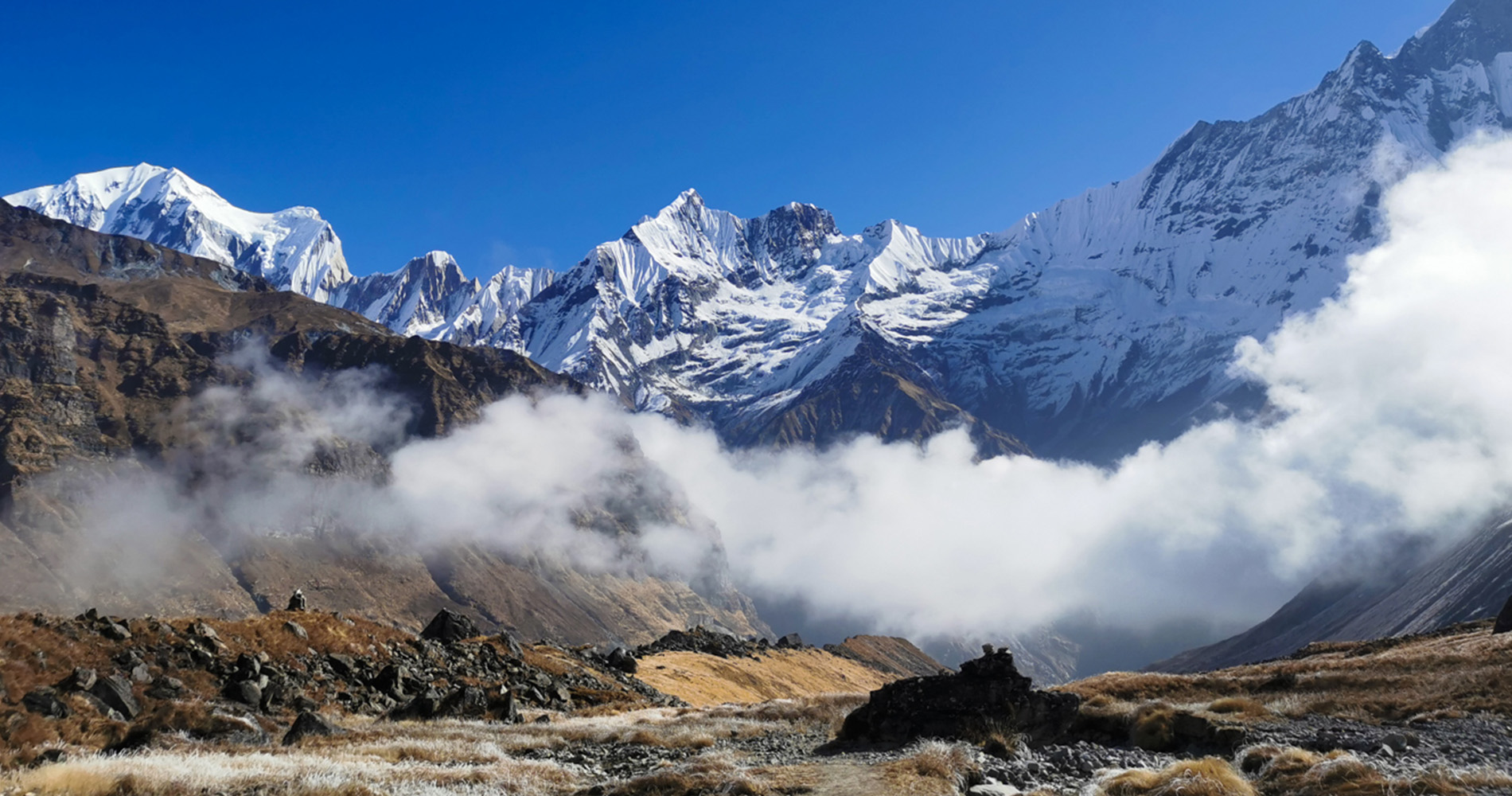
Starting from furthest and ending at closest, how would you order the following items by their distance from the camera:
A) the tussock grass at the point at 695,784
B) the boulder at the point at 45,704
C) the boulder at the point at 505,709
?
1. the boulder at the point at 505,709
2. the boulder at the point at 45,704
3. the tussock grass at the point at 695,784

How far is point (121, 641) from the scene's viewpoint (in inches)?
1091

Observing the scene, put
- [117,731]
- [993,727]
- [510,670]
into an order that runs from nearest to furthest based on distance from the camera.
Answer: [117,731] → [993,727] → [510,670]

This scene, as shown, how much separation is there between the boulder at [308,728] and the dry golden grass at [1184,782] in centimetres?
1931

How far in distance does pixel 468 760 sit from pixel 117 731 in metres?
7.58

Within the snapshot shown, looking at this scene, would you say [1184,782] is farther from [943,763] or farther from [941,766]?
[943,763]

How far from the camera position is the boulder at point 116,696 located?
22.1 metres

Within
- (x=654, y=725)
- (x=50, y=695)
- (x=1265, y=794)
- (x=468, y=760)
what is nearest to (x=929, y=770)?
(x=1265, y=794)

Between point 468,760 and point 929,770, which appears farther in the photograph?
point 468,760

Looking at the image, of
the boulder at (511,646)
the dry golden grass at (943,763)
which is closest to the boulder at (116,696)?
the dry golden grass at (943,763)

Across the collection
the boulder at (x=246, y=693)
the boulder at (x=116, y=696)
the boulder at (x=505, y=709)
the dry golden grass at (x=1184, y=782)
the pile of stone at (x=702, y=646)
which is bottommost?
the pile of stone at (x=702, y=646)

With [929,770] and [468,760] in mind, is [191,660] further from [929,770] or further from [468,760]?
[929,770]

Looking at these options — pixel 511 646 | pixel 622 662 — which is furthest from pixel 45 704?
pixel 622 662

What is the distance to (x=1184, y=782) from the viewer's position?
15.6m

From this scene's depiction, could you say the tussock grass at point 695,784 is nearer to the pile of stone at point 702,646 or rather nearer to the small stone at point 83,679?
the small stone at point 83,679
